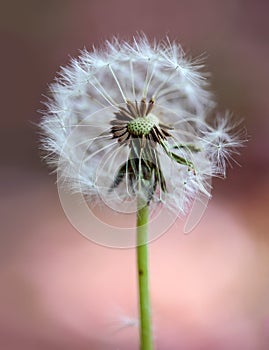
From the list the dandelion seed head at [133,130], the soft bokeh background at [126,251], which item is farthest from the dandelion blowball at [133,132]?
the soft bokeh background at [126,251]

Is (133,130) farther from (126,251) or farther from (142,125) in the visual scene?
(126,251)

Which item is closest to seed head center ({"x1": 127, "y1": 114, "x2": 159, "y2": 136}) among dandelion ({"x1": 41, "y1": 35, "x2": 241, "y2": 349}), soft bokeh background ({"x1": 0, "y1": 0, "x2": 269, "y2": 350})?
dandelion ({"x1": 41, "y1": 35, "x2": 241, "y2": 349})

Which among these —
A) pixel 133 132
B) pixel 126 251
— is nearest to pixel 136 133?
pixel 133 132

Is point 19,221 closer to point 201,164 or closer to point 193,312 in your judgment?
point 193,312

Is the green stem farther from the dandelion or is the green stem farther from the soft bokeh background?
the soft bokeh background

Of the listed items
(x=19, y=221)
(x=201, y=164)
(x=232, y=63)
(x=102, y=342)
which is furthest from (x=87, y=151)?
(x=232, y=63)

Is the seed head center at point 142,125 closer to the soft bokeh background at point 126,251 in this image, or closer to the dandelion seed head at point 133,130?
the dandelion seed head at point 133,130
